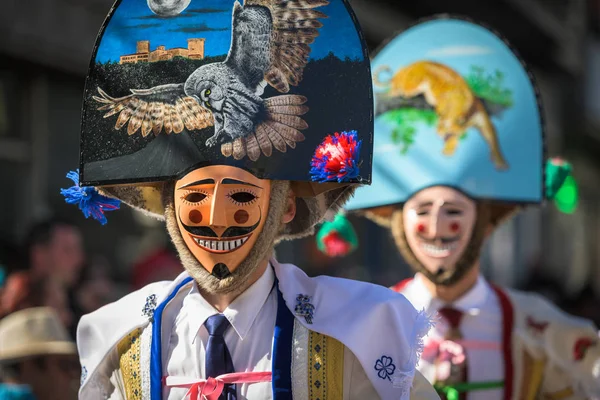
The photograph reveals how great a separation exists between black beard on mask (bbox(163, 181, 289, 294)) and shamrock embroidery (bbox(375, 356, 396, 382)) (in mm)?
478

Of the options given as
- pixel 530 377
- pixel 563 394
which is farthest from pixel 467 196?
Answer: pixel 563 394

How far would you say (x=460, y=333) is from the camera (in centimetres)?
443

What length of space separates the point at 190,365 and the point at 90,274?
11.1 ft

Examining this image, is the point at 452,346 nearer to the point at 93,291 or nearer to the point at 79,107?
the point at 93,291

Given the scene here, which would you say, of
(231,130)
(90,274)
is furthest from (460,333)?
(90,274)

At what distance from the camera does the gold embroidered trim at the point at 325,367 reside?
10.0ft

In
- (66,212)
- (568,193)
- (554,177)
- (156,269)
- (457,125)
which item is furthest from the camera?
(66,212)

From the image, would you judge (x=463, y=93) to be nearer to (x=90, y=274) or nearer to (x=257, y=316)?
(x=257, y=316)

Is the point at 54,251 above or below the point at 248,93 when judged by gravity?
below

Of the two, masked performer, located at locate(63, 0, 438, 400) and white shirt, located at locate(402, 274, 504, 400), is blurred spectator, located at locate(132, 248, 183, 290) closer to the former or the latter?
white shirt, located at locate(402, 274, 504, 400)

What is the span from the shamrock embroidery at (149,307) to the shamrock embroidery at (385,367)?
0.73m

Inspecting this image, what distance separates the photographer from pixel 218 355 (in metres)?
3.10

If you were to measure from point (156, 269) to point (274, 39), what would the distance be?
415 centimetres

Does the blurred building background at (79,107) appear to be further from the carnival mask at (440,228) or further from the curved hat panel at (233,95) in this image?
the curved hat panel at (233,95)
